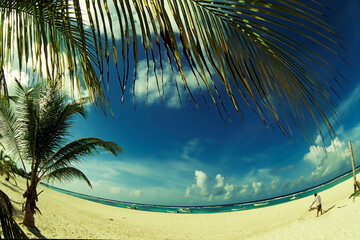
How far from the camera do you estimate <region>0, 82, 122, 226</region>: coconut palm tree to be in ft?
21.9

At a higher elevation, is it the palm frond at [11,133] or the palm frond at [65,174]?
the palm frond at [11,133]

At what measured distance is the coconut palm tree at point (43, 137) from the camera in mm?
6668

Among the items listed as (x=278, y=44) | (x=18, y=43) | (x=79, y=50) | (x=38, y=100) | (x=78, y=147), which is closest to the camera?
(x=278, y=44)

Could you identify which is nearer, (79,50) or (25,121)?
(79,50)

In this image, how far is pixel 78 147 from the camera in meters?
7.53

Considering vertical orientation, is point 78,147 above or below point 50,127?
below

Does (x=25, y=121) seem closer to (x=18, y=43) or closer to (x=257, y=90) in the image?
(x=18, y=43)

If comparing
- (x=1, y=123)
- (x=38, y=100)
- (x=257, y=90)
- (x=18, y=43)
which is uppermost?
(x=38, y=100)

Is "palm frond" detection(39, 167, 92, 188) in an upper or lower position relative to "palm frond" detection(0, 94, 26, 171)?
lower

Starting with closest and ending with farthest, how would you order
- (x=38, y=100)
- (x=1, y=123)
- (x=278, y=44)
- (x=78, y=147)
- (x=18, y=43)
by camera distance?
(x=278, y=44), (x=18, y=43), (x=1, y=123), (x=38, y=100), (x=78, y=147)

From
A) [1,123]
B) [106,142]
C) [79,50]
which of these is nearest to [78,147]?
[106,142]

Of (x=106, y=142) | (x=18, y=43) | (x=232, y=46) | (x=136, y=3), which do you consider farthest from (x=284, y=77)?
(x=106, y=142)

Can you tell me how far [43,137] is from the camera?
23.5 ft

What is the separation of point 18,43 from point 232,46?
1.21 m
